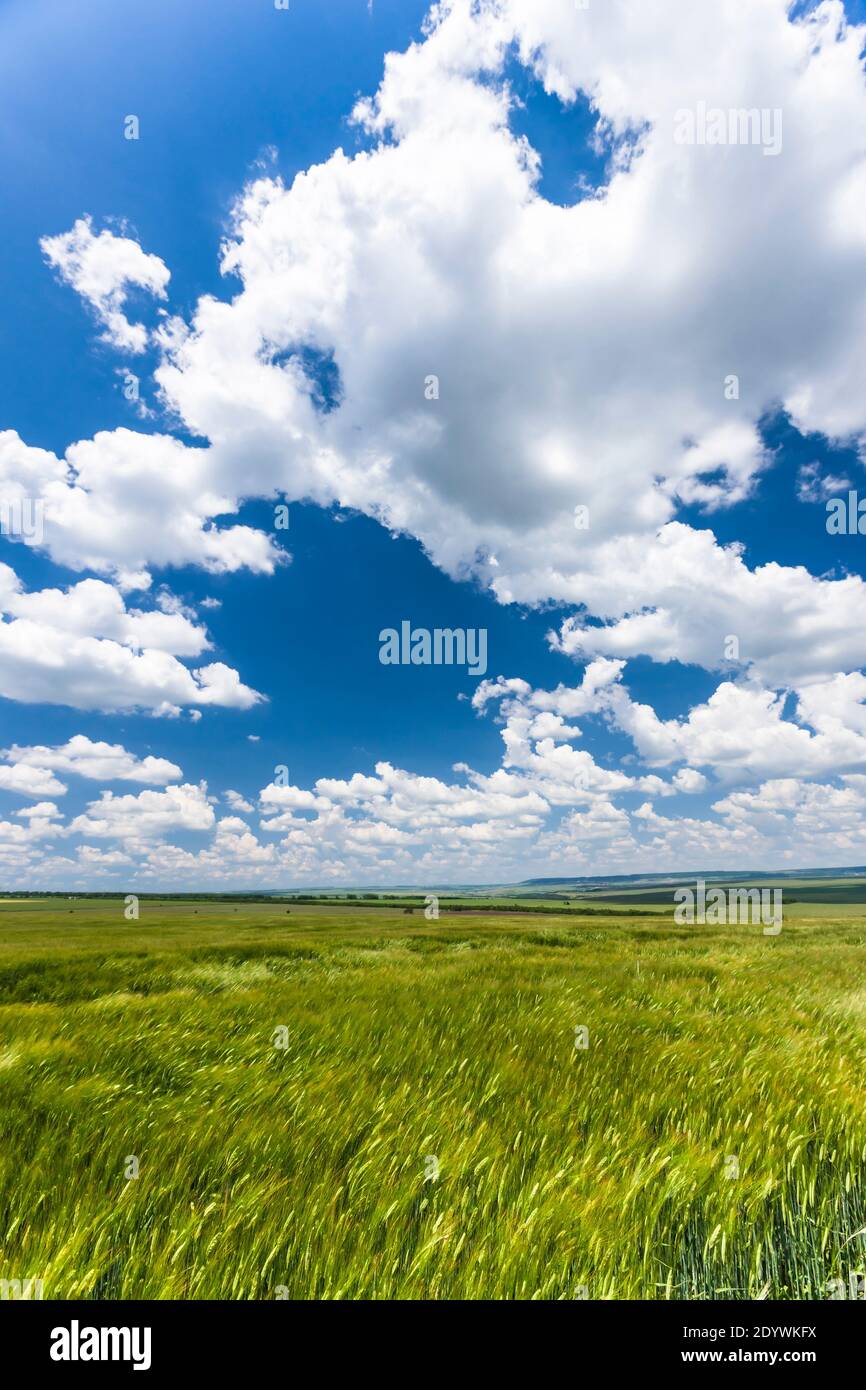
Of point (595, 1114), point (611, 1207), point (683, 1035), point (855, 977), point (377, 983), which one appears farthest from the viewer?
point (855, 977)

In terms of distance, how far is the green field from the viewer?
253 cm

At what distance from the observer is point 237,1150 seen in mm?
3393

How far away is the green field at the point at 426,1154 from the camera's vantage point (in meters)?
2.53

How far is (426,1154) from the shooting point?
340 centimetres

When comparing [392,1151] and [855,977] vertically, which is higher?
[392,1151]
